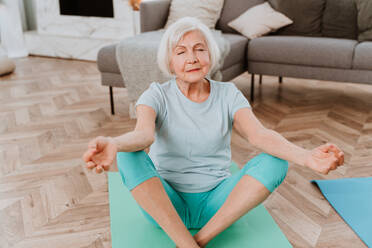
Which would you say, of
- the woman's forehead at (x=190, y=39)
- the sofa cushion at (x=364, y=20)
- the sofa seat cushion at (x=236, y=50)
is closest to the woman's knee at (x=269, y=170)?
the woman's forehead at (x=190, y=39)

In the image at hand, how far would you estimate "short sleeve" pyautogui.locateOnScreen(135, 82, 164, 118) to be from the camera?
1395 millimetres

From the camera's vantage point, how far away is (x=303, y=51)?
9.64 feet

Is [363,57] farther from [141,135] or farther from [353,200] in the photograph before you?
[141,135]

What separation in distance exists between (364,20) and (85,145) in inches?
86.5

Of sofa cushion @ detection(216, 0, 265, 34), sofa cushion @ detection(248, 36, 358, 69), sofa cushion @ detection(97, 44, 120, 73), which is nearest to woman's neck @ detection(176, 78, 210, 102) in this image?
sofa cushion @ detection(97, 44, 120, 73)

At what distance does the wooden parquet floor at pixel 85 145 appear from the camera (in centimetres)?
161

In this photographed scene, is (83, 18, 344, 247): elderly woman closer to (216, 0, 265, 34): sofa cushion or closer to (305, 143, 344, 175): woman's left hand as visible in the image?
(305, 143, 344, 175): woman's left hand

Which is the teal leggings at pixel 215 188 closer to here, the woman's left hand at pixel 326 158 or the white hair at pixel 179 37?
the woman's left hand at pixel 326 158

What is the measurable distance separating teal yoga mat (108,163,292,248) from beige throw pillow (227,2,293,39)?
1.97 metres

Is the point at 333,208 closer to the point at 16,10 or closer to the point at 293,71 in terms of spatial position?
the point at 293,71

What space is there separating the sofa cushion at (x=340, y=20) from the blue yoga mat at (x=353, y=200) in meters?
1.63

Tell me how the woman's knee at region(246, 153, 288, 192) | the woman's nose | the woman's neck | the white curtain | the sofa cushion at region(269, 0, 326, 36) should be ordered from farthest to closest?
the white curtain → the sofa cushion at region(269, 0, 326, 36) → the woman's neck → the woman's nose → the woman's knee at region(246, 153, 288, 192)

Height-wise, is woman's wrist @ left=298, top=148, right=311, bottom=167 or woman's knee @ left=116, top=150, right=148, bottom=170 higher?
woman's wrist @ left=298, top=148, right=311, bottom=167

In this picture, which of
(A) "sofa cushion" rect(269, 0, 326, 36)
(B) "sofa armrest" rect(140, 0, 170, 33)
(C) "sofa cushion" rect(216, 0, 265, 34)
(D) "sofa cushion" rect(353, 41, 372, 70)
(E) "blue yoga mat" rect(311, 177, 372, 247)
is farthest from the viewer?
(C) "sofa cushion" rect(216, 0, 265, 34)
